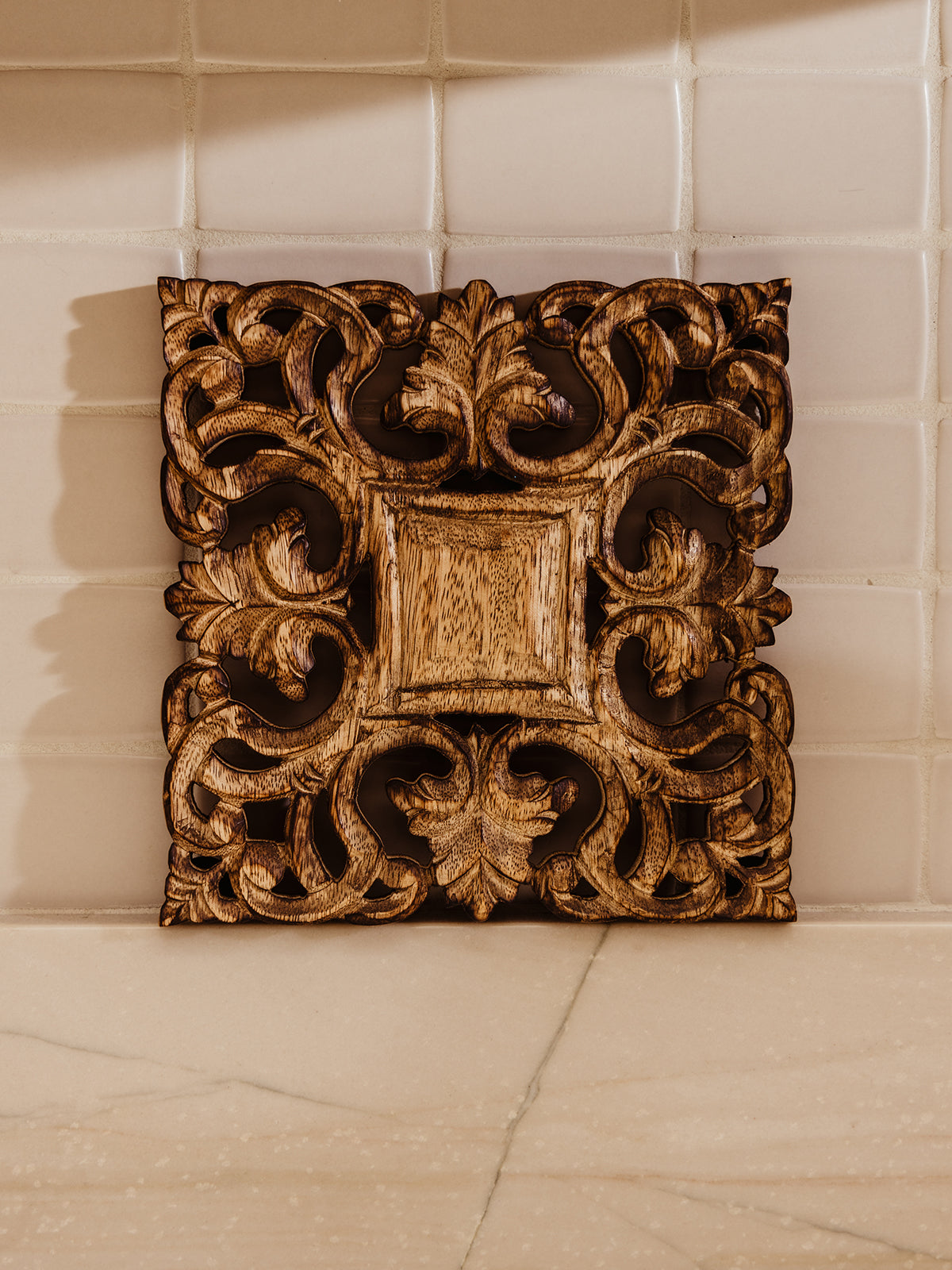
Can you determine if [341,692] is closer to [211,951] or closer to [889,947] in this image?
[211,951]

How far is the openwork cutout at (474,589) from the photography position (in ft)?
1.43

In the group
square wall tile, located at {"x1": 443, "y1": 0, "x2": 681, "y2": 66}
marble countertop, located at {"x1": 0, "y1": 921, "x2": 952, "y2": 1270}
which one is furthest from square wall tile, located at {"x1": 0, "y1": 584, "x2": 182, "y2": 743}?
square wall tile, located at {"x1": 443, "y1": 0, "x2": 681, "y2": 66}

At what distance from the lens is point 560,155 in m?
0.46

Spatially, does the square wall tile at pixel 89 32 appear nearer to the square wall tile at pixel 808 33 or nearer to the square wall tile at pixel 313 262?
the square wall tile at pixel 313 262

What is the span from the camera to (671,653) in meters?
0.44

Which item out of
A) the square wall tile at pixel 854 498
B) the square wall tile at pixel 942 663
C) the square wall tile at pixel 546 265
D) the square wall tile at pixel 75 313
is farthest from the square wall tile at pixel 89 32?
the square wall tile at pixel 942 663

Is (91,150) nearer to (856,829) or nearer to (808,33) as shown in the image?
(808,33)

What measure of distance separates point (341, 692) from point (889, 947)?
0.35 meters

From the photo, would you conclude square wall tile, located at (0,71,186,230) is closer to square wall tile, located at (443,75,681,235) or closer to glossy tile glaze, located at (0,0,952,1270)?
glossy tile glaze, located at (0,0,952,1270)

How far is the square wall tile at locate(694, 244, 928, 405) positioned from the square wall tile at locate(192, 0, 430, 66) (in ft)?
0.86

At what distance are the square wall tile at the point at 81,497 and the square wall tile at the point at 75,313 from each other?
3cm

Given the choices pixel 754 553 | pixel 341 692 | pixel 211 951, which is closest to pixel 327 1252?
pixel 211 951

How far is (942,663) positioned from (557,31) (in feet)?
1.41

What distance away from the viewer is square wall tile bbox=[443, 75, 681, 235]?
0.46 m
